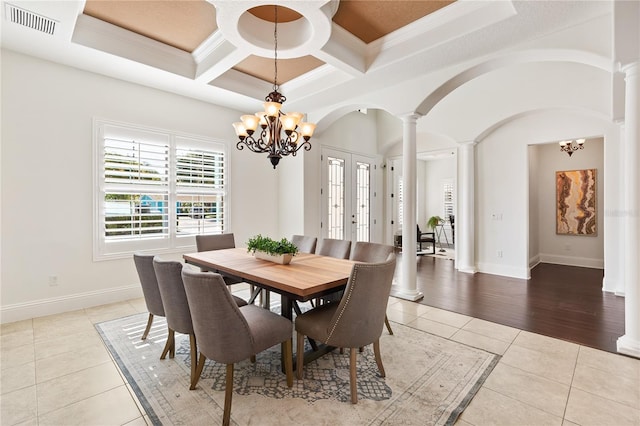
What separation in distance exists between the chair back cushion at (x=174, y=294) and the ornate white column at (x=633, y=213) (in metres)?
3.75

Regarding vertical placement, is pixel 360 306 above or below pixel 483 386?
above

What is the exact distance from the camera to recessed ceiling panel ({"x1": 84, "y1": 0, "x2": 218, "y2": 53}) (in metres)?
2.86

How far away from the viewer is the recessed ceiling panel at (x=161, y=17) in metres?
2.86

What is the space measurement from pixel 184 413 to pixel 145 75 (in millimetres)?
3927

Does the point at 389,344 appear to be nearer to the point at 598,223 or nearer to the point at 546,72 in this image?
the point at 546,72

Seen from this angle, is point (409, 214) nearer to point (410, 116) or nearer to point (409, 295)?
point (409, 295)

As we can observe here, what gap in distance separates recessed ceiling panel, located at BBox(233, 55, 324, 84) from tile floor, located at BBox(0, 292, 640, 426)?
360 centimetres

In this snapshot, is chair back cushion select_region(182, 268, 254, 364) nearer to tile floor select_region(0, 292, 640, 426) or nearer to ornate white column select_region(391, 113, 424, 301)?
tile floor select_region(0, 292, 640, 426)

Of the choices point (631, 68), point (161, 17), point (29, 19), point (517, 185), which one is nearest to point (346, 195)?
point (517, 185)

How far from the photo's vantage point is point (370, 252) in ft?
10.8

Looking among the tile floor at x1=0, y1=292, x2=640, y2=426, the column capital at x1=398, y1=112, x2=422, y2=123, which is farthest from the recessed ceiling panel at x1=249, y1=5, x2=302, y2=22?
the tile floor at x1=0, y1=292, x2=640, y2=426

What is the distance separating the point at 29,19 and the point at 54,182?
1.72 meters

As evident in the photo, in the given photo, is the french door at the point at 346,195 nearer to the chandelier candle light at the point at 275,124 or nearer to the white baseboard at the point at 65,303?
the chandelier candle light at the point at 275,124

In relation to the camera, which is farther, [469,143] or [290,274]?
[469,143]
